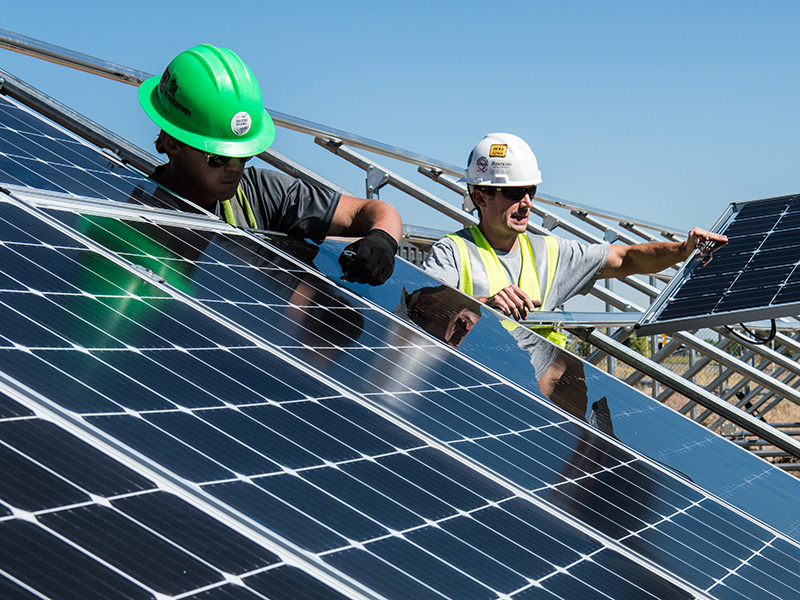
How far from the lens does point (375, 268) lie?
4.50m

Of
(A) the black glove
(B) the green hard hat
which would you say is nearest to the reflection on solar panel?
(A) the black glove

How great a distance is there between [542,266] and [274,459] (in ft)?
12.5

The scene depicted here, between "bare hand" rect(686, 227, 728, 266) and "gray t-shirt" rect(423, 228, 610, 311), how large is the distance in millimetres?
586

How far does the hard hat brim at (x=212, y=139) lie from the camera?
4520 millimetres

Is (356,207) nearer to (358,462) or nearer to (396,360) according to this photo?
(396,360)

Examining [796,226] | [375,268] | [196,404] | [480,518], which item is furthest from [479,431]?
[796,226]

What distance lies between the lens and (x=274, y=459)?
2275 mm

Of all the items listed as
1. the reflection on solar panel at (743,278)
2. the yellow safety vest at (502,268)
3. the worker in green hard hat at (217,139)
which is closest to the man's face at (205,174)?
the worker in green hard hat at (217,139)

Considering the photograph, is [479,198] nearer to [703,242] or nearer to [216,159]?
[703,242]

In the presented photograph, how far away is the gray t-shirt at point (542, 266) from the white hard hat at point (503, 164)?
37 centimetres

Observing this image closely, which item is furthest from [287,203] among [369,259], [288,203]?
[369,259]

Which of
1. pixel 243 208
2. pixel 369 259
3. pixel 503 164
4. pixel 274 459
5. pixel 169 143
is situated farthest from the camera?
pixel 503 164

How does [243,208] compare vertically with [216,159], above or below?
below

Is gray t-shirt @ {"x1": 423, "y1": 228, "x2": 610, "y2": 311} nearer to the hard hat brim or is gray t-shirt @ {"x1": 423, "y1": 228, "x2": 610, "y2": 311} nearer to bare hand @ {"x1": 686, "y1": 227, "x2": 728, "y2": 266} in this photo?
bare hand @ {"x1": 686, "y1": 227, "x2": 728, "y2": 266}
